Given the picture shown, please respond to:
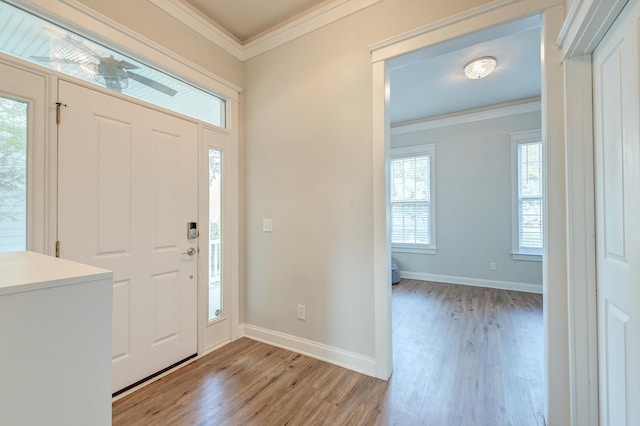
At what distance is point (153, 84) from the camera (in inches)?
85.4

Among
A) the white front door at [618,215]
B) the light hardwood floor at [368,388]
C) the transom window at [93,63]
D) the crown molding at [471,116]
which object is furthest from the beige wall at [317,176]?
the crown molding at [471,116]

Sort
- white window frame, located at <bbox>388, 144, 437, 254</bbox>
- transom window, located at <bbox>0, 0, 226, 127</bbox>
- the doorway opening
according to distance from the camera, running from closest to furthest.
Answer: transom window, located at <bbox>0, 0, 226, 127</bbox> → the doorway opening → white window frame, located at <bbox>388, 144, 437, 254</bbox>

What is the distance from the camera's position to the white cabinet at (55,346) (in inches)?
24.5

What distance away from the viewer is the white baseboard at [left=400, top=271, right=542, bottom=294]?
14.0ft

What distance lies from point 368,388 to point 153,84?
274cm

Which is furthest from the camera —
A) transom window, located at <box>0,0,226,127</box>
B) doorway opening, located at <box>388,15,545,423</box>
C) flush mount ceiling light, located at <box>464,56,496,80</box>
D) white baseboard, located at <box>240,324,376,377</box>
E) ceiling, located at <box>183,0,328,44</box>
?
flush mount ceiling light, located at <box>464,56,496,80</box>

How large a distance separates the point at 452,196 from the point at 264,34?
12.4 ft

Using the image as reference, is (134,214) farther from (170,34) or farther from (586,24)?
(586,24)

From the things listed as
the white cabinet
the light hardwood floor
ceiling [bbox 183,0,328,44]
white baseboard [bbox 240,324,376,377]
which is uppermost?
ceiling [bbox 183,0,328,44]

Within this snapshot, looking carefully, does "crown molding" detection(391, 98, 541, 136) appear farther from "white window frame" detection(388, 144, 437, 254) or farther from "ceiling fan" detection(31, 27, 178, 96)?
"ceiling fan" detection(31, 27, 178, 96)

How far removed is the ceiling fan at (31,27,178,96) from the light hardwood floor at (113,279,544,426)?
2.12 meters

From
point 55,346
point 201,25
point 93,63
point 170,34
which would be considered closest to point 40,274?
point 55,346

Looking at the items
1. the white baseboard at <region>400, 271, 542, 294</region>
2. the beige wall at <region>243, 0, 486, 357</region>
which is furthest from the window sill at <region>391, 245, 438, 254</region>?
the beige wall at <region>243, 0, 486, 357</region>

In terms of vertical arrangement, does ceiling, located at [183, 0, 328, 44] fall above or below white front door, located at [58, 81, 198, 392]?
above
